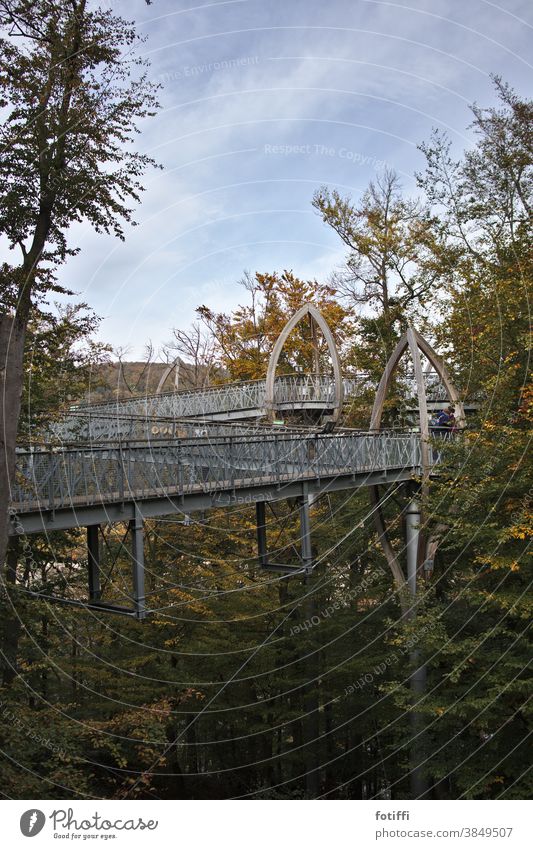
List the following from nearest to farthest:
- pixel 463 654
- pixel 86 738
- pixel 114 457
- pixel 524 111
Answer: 1. pixel 114 457
2. pixel 463 654
3. pixel 86 738
4. pixel 524 111

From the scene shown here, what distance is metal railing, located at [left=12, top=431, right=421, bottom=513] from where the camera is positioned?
36.6ft

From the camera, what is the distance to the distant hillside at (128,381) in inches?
1170

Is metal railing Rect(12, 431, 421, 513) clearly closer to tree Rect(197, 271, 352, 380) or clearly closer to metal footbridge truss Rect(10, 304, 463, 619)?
metal footbridge truss Rect(10, 304, 463, 619)

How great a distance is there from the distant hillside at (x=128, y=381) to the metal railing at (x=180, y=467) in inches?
392

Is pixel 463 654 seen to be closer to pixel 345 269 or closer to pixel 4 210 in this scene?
pixel 4 210

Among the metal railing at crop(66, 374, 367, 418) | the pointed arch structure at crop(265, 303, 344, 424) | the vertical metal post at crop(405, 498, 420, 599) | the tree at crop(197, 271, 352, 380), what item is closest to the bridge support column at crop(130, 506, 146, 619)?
the vertical metal post at crop(405, 498, 420, 599)

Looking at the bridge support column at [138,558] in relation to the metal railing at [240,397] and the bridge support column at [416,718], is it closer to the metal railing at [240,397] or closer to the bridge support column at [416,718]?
the bridge support column at [416,718]

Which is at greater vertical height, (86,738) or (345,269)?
(345,269)

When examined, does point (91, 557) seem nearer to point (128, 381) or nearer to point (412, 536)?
point (412, 536)

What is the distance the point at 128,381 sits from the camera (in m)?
62.1

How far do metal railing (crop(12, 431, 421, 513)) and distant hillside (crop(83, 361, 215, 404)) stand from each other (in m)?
9.97

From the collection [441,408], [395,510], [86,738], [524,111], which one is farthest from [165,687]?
[524,111]

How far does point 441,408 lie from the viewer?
28.7 m
